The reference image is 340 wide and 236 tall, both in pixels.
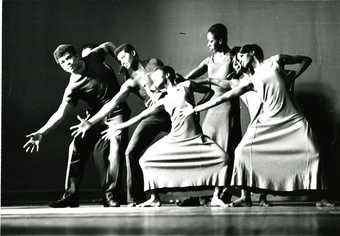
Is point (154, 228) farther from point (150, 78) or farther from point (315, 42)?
point (315, 42)

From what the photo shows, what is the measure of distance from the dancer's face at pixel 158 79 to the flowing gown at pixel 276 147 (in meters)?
1.01

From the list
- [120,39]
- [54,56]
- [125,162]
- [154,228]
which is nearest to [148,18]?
[120,39]

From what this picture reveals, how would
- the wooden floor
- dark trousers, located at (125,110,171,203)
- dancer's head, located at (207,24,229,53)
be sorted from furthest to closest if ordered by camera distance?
dancer's head, located at (207,24,229,53) → dark trousers, located at (125,110,171,203) → the wooden floor

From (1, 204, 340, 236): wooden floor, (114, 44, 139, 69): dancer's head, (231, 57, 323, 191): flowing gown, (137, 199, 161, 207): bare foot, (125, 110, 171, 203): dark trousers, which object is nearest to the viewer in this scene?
(1, 204, 340, 236): wooden floor

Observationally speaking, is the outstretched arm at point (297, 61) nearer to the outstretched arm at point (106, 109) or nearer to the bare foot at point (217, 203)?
the bare foot at point (217, 203)

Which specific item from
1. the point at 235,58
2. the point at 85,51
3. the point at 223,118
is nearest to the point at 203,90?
the point at 223,118

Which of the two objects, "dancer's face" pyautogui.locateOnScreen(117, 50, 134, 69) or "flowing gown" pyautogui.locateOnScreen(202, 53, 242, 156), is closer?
"flowing gown" pyautogui.locateOnScreen(202, 53, 242, 156)

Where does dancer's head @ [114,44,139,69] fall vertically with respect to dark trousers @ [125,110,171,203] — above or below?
above

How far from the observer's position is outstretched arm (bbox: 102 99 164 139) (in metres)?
5.84

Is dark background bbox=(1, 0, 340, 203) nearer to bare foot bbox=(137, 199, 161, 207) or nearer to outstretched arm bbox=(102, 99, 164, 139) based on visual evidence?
outstretched arm bbox=(102, 99, 164, 139)

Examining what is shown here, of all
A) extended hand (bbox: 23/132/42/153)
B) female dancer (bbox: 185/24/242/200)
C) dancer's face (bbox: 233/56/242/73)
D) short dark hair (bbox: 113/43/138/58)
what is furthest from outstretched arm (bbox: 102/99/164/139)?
dancer's face (bbox: 233/56/242/73)

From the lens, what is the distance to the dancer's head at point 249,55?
222 inches

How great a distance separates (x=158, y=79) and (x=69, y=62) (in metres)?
1.06

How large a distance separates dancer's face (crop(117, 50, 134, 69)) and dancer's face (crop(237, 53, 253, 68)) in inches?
49.9
